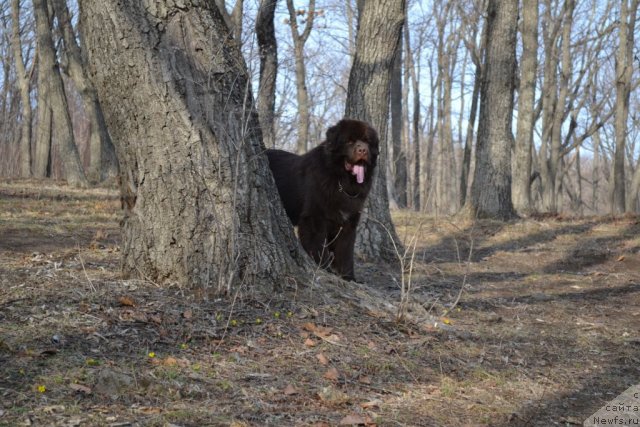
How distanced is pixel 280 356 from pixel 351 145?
3472mm

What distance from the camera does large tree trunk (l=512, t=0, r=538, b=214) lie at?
1593cm

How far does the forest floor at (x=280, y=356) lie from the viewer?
3482mm

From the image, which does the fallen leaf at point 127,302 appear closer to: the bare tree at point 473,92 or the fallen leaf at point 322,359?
the fallen leaf at point 322,359

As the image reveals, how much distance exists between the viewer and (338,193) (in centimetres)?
745

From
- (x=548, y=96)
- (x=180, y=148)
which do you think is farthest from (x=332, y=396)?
(x=548, y=96)

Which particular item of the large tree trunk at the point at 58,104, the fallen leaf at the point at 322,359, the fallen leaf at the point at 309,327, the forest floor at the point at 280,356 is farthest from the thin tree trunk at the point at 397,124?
the fallen leaf at the point at 322,359

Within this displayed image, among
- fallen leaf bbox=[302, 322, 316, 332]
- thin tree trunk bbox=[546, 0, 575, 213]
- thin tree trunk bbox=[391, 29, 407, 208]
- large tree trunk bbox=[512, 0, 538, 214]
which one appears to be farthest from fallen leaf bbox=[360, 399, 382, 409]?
thin tree trunk bbox=[546, 0, 575, 213]

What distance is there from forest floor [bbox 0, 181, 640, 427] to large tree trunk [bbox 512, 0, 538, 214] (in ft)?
29.2

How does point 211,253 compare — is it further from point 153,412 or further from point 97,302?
point 153,412

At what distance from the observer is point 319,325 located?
492 centimetres

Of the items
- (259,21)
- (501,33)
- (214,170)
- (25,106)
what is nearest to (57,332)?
(214,170)

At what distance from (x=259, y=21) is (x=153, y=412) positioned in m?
11.4

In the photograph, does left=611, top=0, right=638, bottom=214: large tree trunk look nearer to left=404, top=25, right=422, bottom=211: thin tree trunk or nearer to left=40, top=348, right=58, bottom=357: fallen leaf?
left=404, top=25, right=422, bottom=211: thin tree trunk

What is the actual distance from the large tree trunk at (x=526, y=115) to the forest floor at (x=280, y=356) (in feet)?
29.2
